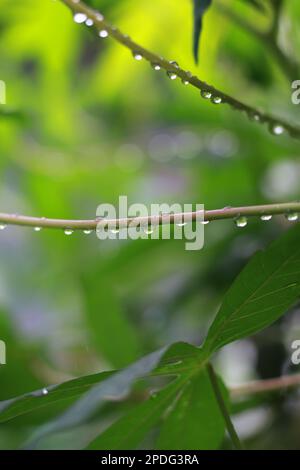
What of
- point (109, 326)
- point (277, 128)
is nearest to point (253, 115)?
point (277, 128)

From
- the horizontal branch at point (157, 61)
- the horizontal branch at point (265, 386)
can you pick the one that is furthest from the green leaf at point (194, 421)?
the horizontal branch at point (157, 61)

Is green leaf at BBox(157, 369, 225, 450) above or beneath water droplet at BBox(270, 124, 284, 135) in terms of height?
beneath

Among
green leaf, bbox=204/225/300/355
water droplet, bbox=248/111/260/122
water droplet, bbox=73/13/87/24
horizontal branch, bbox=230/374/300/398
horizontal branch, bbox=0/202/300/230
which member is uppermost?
water droplet, bbox=73/13/87/24

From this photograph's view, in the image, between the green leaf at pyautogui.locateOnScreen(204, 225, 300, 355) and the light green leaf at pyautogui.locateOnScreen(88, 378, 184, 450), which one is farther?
the light green leaf at pyautogui.locateOnScreen(88, 378, 184, 450)

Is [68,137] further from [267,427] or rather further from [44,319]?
[267,427]

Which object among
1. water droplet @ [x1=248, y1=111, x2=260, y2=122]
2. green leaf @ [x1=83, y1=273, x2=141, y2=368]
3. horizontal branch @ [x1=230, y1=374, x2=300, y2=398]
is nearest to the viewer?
water droplet @ [x1=248, y1=111, x2=260, y2=122]

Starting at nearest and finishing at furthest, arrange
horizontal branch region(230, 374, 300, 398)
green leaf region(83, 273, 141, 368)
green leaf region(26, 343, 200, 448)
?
1. green leaf region(26, 343, 200, 448)
2. horizontal branch region(230, 374, 300, 398)
3. green leaf region(83, 273, 141, 368)

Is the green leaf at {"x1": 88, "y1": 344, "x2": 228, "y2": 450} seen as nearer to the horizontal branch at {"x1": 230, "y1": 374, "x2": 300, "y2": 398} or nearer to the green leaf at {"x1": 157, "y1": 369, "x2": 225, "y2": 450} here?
the green leaf at {"x1": 157, "y1": 369, "x2": 225, "y2": 450}

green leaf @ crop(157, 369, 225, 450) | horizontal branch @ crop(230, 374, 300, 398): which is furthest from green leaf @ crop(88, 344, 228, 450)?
horizontal branch @ crop(230, 374, 300, 398)
